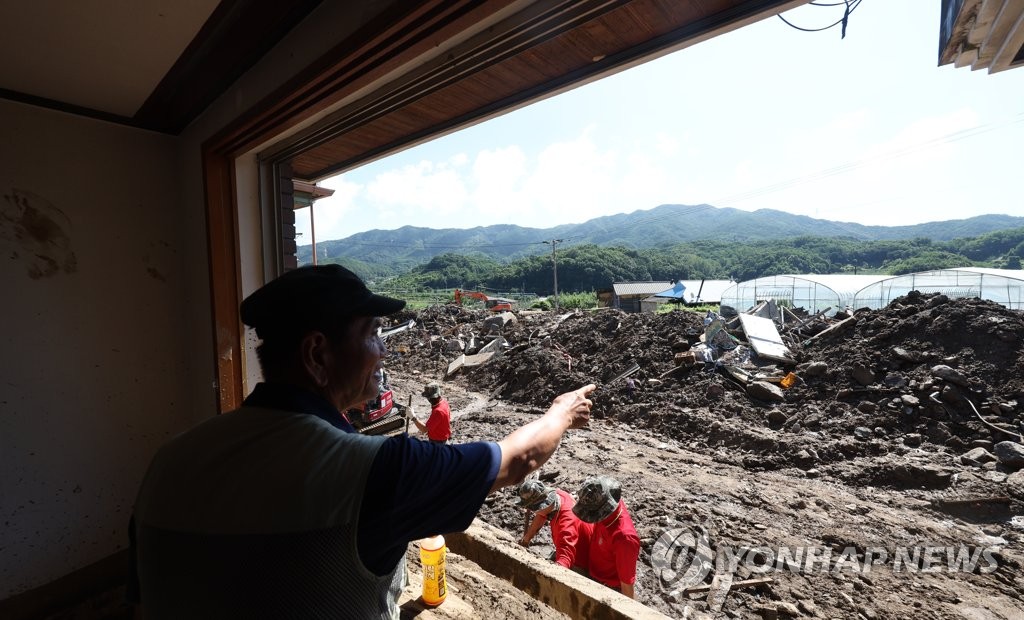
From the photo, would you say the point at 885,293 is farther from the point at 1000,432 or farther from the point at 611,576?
the point at 611,576

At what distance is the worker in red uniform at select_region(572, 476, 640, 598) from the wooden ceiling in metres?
2.45

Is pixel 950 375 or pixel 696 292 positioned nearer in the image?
pixel 950 375

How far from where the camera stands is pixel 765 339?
9.26 m

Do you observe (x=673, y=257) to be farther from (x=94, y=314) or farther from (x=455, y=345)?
(x=94, y=314)

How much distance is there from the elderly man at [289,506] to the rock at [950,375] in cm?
851

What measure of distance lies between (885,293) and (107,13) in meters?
28.5

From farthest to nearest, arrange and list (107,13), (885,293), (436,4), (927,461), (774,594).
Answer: (885,293), (927,461), (774,594), (107,13), (436,4)

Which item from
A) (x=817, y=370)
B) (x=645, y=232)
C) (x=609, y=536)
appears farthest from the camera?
(x=645, y=232)

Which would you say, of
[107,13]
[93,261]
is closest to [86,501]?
[93,261]

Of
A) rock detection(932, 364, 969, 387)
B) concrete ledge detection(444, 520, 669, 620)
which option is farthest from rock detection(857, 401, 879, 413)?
concrete ledge detection(444, 520, 669, 620)

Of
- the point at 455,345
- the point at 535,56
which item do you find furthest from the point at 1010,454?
the point at 455,345

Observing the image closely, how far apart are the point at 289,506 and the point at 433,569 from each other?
5.31ft

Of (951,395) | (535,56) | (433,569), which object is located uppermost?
(535,56)

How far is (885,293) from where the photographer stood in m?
22.1
